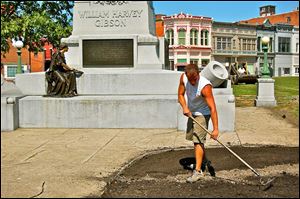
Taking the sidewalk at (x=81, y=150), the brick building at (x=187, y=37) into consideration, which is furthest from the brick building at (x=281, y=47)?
the sidewalk at (x=81, y=150)

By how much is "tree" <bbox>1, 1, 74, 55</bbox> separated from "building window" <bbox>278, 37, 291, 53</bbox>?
65.9m

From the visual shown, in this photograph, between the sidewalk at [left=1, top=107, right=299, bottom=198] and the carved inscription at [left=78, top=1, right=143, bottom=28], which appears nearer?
the sidewalk at [left=1, top=107, right=299, bottom=198]

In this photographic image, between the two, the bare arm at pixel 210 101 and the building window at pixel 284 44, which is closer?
the bare arm at pixel 210 101

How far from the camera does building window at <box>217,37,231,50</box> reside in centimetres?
7351

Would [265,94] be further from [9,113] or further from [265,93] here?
[9,113]

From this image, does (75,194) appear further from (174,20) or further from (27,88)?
(174,20)

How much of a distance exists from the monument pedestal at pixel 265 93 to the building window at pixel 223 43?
5782 cm

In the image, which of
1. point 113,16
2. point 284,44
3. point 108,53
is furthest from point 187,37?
point 108,53

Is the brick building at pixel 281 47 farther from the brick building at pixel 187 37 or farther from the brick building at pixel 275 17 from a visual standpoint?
the brick building at pixel 187 37

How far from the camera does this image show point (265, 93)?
16.7 m

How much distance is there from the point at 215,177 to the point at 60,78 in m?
5.77

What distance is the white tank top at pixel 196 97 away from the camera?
18.1 feet

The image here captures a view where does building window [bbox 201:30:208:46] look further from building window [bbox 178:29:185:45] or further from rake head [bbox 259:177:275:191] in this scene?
rake head [bbox 259:177:275:191]

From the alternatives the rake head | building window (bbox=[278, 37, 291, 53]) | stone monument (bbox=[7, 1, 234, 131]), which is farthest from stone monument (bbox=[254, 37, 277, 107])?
building window (bbox=[278, 37, 291, 53])
